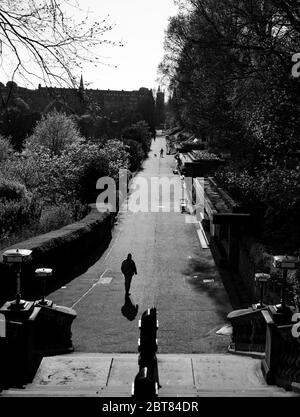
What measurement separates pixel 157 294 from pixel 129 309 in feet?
6.40

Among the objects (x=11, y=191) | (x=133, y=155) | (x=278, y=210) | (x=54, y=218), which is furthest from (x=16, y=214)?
(x=133, y=155)

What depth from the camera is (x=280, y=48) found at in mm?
19344

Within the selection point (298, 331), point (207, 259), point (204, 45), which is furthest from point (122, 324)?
point (204, 45)

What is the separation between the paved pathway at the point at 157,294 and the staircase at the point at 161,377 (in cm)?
176

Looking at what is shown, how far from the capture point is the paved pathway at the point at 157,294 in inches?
526

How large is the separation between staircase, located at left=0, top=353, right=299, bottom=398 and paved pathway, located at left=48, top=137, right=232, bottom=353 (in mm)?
1760

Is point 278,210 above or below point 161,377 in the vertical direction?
above

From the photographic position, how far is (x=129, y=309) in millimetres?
15891

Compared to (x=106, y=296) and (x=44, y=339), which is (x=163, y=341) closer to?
(x=44, y=339)

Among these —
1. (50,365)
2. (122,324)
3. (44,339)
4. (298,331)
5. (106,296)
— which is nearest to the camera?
(298,331)

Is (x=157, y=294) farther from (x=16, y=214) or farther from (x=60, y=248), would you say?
(x=16, y=214)

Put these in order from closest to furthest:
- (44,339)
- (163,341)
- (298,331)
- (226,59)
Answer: (298,331) < (44,339) < (163,341) < (226,59)

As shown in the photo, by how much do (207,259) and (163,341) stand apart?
9.84m

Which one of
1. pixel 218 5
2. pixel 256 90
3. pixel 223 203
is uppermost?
pixel 218 5
